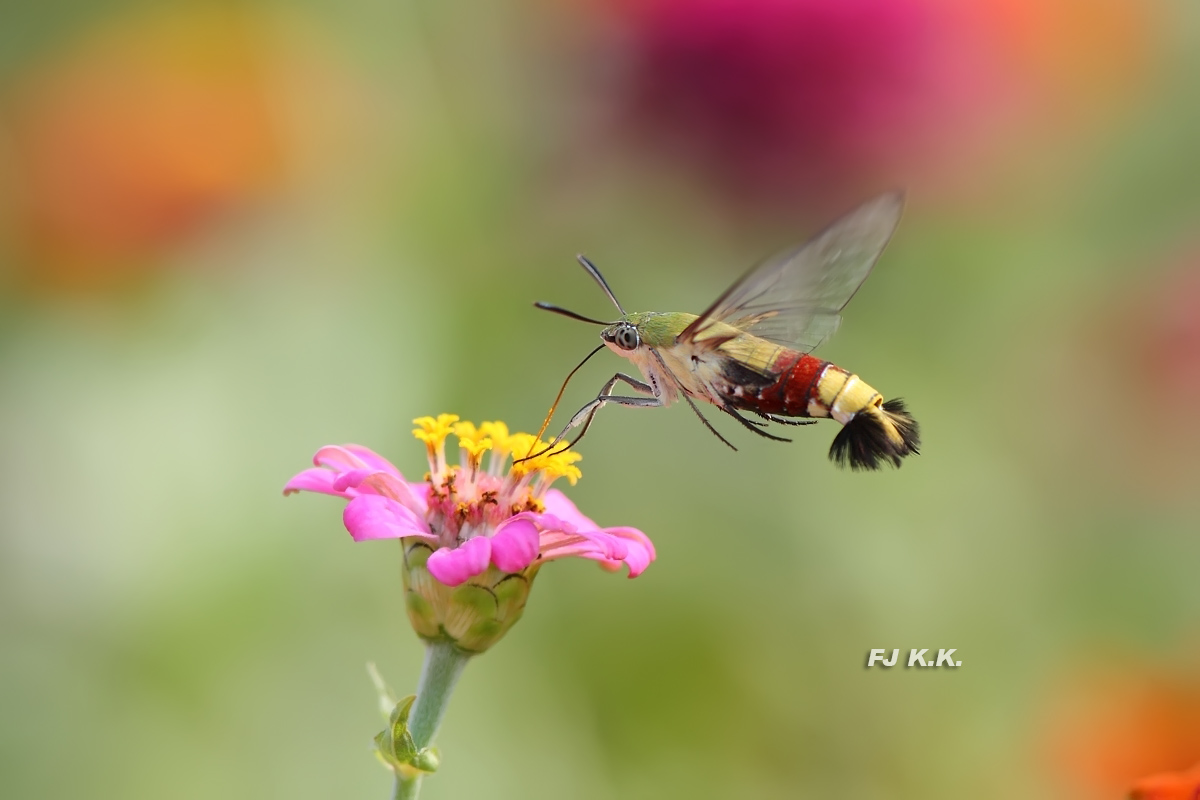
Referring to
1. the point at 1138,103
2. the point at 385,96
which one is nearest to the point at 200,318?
the point at 385,96

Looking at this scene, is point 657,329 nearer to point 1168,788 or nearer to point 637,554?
point 637,554

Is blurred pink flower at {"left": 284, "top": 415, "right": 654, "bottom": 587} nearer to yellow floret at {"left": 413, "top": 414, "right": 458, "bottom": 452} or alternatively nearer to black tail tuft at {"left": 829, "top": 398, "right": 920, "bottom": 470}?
yellow floret at {"left": 413, "top": 414, "right": 458, "bottom": 452}

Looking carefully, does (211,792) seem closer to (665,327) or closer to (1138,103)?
(665,327)

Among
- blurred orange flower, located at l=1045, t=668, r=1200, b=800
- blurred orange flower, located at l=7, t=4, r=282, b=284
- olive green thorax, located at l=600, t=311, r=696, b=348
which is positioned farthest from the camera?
blurred orange flower, located at l=7, t=4, r=282, b=284

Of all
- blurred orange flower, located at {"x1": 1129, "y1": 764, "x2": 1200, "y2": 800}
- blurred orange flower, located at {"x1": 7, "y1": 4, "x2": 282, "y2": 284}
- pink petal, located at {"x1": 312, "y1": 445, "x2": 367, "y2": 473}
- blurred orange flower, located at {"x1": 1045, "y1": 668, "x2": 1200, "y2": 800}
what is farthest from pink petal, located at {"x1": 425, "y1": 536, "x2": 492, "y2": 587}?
blurred orange flower, located at {"x1": 7, "y1": 4, "x2": 282, "y2": 284}

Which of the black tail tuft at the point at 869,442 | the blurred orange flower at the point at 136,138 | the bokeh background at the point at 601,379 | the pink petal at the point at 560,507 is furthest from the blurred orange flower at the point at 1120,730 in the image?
the blurred orange flower at the point at 136,138

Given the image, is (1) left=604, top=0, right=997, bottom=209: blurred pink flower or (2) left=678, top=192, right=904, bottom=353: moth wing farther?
(1) left=604, top=0, right=997, bottom=209: blurred pink flower

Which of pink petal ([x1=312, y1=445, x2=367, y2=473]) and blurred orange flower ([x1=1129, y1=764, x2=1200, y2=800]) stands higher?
pink petal ([x1=312, y1=445, x2=367, y2=473])
